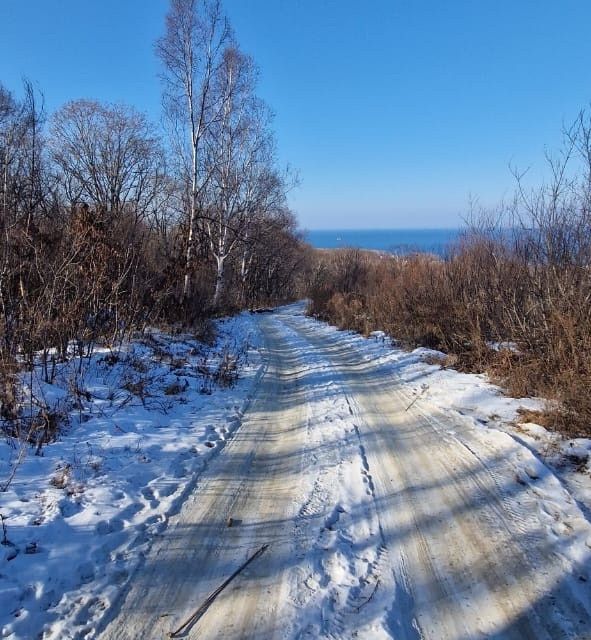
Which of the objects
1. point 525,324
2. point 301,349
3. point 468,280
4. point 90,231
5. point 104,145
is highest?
point 104,145

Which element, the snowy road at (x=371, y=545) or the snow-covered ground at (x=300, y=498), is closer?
the snowy road at (x=371, y=545)

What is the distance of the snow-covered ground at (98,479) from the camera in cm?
262

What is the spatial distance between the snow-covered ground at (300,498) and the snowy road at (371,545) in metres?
0.02

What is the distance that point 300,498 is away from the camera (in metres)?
3.83

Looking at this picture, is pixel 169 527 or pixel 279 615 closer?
pixel 279 615

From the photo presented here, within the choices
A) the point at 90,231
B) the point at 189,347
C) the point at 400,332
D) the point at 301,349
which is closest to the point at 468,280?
the point at 400,332

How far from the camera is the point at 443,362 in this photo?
8852 mm

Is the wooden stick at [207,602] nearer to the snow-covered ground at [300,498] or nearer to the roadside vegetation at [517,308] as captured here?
the snow-covered ground at [300,498]

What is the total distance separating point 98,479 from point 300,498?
1920mm

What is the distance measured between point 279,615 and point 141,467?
241 centimetres

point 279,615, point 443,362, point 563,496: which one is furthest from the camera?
point 443,362

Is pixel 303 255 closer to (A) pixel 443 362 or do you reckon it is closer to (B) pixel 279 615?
(A) pixel 443 362

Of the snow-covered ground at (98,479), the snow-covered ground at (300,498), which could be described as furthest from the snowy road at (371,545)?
the snow-covered ground at (98,479)

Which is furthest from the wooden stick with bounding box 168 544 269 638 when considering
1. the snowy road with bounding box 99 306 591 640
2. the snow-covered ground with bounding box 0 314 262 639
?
the snow-covered ground with bounding box 0 314 262 639
